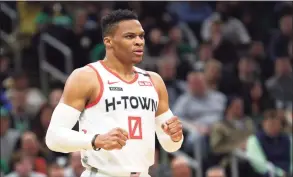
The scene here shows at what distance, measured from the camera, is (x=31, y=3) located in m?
16.9

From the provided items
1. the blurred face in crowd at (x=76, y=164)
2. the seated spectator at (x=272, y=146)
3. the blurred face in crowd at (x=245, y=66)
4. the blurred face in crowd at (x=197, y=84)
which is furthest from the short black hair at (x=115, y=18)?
the blurred face in crowd at (x=245, y=66)

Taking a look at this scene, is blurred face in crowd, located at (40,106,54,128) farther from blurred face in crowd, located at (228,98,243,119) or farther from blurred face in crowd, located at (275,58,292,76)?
blurred face in crowd, located at (275,58,292,76)

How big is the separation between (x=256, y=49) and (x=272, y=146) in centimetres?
377

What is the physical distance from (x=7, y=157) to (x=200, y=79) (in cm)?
322

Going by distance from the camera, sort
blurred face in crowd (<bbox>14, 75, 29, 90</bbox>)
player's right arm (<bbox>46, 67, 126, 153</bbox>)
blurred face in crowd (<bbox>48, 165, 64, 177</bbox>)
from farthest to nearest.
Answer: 1. blurred face in crowd (<bbox>14, 75, 29, 90</bbox>)
2. blurred face in crowd (<bbox>48, 165, 64, 177</bbox>)
3. player's right arm (<bbox>46, 67, 126, 153</bbox>)

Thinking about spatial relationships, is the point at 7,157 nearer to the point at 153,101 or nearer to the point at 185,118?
the point at 185,118

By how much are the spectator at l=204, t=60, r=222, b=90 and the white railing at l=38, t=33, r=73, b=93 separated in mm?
2575

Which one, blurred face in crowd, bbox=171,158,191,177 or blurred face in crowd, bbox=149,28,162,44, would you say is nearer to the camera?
blurred face in crowd, bbox=171,158,191,177

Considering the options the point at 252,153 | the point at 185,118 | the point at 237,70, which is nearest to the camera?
the point at 252,153

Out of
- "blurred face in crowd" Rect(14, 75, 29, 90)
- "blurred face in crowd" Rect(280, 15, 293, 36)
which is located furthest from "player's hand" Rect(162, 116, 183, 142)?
"blurred face in crowd" Rect(280, 15, 293, 36)

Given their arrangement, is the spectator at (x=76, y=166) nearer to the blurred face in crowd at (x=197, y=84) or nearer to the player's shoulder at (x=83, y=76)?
the blurred face in crowd at (x=197, y=84)

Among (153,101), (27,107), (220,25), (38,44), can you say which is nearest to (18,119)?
(27,107)

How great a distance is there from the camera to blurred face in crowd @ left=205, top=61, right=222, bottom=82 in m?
14.6

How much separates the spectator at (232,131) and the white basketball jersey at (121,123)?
5536 millimetres
